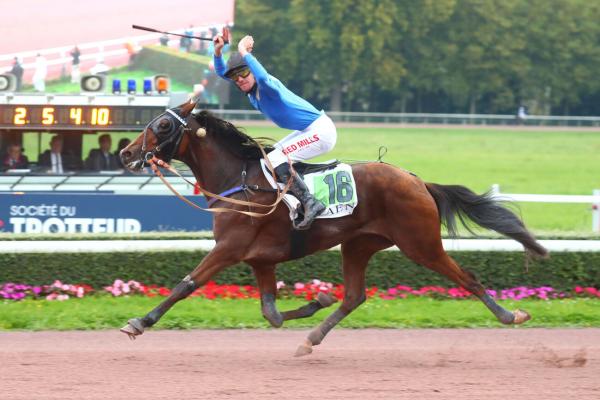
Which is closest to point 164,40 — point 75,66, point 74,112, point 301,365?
point 75,66

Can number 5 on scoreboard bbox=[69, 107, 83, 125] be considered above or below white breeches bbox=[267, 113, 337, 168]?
below

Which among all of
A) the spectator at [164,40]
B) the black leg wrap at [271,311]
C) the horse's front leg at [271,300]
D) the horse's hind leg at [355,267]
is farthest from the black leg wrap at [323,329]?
the spectator at [164,40]

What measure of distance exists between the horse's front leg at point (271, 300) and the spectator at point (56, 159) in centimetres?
629

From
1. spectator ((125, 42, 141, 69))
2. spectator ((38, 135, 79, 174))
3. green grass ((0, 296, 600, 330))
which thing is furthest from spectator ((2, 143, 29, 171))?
green grass ((0, 296, 600, 330))

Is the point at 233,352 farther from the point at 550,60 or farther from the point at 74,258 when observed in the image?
the point at 550,60

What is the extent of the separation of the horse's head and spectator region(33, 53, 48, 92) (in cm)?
709

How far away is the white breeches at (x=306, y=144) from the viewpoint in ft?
23.4

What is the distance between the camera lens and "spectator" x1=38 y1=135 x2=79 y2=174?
505 inches

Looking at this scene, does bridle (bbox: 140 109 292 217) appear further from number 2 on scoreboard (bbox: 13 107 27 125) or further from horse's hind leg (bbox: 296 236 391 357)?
number 2 on scoreboard (bbox: 13 107 27 125)

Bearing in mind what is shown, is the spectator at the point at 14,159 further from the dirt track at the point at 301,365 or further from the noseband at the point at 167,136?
the noseband at the point at 167,136

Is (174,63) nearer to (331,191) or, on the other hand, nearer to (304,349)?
(331,191)

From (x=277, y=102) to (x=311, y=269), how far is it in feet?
8.62

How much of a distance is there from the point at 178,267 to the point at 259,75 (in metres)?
3.00

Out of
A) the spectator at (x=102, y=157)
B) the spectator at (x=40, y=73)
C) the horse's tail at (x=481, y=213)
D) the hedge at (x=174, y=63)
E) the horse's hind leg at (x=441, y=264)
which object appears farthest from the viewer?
the hedge at (x=174, y=63)
